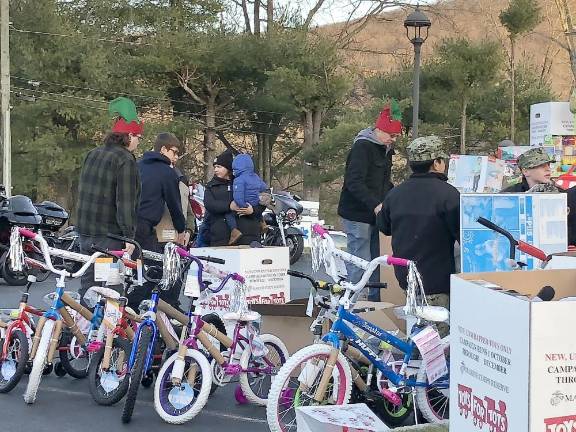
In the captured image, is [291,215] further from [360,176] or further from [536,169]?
[536,169]

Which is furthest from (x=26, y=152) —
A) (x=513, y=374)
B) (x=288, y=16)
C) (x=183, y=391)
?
(x=513, y=374)

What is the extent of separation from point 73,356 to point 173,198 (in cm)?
129

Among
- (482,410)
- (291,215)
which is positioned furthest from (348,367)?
(291,215)

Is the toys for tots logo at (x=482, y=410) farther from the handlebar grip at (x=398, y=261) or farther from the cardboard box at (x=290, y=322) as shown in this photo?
the cardboard box at (x=290, y=322)

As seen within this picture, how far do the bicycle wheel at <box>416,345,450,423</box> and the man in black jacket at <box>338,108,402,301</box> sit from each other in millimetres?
1768

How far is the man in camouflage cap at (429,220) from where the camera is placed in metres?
4.49

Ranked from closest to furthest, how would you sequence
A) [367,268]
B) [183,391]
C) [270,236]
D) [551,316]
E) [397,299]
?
[551,316] → [367,268] → [183,391] → [397,299] → [270,236]

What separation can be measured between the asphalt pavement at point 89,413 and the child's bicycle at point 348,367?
744 mm

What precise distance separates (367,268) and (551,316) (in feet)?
7.69

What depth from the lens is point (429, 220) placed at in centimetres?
449

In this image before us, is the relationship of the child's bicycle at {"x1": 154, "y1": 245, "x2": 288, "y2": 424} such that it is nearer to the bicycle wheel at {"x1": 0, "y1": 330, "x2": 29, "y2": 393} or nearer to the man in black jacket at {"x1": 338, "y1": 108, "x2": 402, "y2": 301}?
the bicycle wheel at {"x1": 0, "y1": 330, "x2": 29, "y2": 393}

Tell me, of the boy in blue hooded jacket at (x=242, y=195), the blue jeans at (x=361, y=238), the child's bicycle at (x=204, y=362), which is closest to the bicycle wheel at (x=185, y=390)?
the child's bicycle at (x=204, y=362)

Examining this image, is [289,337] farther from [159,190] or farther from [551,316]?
[551,316]

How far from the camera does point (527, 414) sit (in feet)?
6.26
